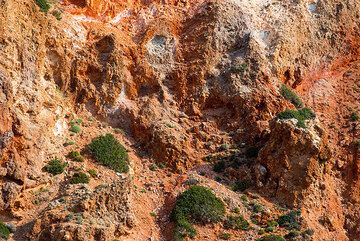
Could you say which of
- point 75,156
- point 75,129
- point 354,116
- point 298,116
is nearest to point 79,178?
point 75,156

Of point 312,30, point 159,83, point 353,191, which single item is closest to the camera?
point 353,191

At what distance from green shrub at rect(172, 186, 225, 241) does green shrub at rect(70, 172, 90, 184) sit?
4.48 meters

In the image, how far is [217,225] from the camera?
87.8ft

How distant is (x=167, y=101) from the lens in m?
32.4

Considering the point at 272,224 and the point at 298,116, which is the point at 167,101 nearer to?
the point at 298,116

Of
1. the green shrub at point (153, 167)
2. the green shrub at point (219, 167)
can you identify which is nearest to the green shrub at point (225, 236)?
the green shrub at point (219, 167)

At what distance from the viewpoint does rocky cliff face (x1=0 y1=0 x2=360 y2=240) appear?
24938 millimetres

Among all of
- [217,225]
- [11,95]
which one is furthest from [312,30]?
[11,95]

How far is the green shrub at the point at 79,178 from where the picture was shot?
25.7 m

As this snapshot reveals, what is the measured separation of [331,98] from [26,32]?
19.6 metres

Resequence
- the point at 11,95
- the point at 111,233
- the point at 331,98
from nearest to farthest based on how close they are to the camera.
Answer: the point at 111,233 → the point at 11,95 → the point at 331,98

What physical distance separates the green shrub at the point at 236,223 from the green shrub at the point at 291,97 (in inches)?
383

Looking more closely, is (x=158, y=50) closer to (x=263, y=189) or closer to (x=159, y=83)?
(x=159, y=83)

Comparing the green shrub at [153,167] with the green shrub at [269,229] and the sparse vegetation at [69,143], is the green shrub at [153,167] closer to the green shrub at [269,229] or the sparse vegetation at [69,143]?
the sparse vegetation at [69,143]
